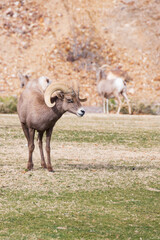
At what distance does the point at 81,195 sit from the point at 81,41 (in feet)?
143

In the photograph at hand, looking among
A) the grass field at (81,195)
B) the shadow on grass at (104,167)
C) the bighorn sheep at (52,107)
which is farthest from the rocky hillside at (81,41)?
the bighorn sheep at (52,107)

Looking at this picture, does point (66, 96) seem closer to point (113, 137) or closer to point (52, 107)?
point (52, 107)

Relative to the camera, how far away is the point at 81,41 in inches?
1959

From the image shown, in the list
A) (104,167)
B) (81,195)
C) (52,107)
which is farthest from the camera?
(104,167)

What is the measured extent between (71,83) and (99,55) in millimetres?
40817

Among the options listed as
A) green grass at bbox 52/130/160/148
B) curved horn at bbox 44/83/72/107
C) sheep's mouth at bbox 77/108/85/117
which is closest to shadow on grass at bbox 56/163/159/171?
sheep's mouth at bbox 77/108/85/117

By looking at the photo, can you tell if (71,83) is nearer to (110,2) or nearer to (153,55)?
(153,55)

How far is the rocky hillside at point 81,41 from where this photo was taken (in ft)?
153

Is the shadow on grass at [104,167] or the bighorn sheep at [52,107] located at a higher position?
the bighorn sheep at [52,107]

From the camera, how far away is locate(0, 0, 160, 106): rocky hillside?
4653 centimetres

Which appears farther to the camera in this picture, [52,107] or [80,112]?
[52,107]

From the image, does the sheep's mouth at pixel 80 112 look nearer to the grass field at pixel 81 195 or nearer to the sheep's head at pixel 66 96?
the sheep's head at pixel 66 96

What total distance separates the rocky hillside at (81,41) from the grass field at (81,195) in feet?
107

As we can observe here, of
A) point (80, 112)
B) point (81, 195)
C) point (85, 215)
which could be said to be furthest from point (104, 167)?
point (85, 215)
